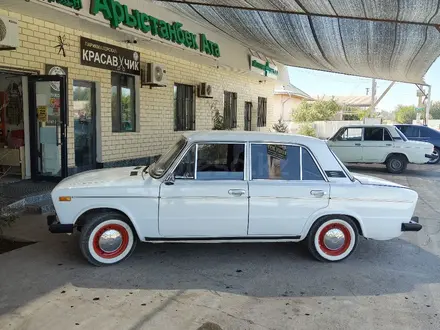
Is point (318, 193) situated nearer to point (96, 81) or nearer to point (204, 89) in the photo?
point (96, 81)

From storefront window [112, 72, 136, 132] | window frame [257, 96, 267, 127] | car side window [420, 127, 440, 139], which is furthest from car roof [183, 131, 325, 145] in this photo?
window frame [257, 96, 267, 127]

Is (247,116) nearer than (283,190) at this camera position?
No

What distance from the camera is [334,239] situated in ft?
16.7

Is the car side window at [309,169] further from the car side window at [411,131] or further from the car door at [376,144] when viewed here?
the car side window at [411,131]

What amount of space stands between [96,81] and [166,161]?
530 centimetres

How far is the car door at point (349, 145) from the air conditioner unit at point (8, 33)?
989 centimetres

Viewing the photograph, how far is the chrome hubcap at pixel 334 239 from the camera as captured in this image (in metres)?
5.07

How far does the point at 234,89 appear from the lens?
17141mm

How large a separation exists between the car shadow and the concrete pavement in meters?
0.01

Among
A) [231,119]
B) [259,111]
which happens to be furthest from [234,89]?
[259,111]

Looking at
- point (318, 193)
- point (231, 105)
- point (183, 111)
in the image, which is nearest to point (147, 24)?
point (183, 111)

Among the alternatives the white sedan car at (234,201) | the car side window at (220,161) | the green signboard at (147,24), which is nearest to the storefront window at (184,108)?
the green signboard at (147,24)

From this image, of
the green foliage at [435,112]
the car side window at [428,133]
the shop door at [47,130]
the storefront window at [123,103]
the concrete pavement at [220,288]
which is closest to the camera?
the concrete pavement at [220,288]

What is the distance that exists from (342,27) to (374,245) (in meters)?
4.79
